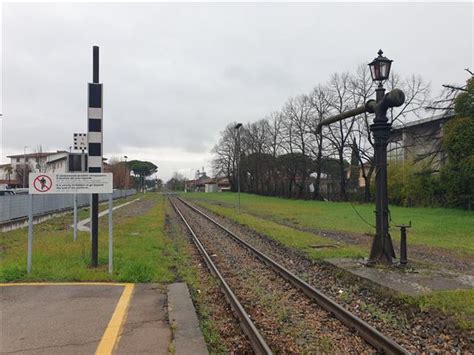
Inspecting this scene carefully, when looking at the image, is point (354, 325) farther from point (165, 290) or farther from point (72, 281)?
point (72, 281)

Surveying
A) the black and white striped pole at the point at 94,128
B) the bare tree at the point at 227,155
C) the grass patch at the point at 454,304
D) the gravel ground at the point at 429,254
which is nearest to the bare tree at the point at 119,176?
A: the bare tree at the point at 227,155

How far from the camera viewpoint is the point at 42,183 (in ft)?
26.1

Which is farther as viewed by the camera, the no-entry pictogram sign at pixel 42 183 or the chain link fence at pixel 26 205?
the chain link fence at pixel 26 205

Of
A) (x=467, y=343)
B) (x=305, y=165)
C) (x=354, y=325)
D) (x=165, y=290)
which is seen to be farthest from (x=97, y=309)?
(x=305, y=165)

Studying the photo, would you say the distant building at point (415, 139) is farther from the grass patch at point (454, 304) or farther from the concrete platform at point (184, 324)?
the concrete platform at point (184, 324)

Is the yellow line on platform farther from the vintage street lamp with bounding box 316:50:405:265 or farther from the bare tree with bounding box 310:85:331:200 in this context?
the bare tree with bounding box 310:85:331:200

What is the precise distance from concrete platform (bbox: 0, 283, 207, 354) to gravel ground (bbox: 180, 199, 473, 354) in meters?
2.65

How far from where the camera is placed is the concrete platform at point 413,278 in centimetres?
717

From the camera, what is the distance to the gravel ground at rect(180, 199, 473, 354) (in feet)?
17.0

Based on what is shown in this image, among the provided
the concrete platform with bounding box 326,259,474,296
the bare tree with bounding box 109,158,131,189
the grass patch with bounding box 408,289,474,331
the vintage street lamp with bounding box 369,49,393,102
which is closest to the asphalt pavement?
the grass patch with bounding box 408,289,474,331

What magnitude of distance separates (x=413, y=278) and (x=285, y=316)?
3139 millimetres

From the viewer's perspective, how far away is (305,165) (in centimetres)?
6378

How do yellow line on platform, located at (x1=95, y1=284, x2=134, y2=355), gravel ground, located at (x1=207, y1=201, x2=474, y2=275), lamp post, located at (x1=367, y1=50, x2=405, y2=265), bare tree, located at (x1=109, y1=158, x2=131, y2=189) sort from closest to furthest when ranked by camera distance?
yellow line on platform, located at (x1=95, y1=284, x2=134, y2=355)
lamp post, located at (x1=367, y1=50, x2=405, y2=265)
gravel ground, located at (x1=207, y1=201, x2=474, y2=275)
bare tree, located at (x1=109, y1=158, x2=131, y2=189)

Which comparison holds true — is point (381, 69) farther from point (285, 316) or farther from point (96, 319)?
point (96, 319)
